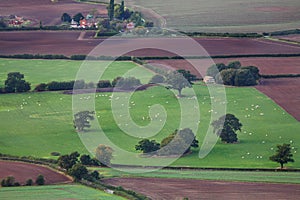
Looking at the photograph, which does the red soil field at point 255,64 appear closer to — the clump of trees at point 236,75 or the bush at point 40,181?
the clump of trees at point 236,75

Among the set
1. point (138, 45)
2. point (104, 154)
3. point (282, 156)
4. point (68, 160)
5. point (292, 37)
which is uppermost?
point (292, 37)

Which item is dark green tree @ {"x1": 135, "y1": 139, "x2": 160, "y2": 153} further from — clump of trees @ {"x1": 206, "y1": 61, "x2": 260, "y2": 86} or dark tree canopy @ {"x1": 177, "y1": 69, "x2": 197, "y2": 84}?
clump of trees @ {"x1": 206, "y1": 61, "x2": 260, "y2": 86}

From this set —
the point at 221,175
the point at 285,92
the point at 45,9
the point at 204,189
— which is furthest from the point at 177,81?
the point at 45,9

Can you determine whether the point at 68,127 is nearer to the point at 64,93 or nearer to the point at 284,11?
the point at 64,93

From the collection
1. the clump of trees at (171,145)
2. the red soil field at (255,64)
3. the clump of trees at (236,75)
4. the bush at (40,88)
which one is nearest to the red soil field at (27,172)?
the clump of trees at (171,145)

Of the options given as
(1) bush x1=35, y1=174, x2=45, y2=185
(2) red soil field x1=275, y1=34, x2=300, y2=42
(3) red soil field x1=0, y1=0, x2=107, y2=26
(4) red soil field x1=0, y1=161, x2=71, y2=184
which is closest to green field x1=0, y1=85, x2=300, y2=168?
(4) red soil field x1=0, y1=161, x2=71, y2=184

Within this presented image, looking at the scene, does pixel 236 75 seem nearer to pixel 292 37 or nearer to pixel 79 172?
pixel 292 37
